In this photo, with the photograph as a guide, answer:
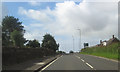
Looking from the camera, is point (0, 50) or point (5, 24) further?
point (5, 24)

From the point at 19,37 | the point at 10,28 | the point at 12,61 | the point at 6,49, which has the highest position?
the point at 10,28

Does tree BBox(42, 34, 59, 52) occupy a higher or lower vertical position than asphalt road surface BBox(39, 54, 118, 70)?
higher

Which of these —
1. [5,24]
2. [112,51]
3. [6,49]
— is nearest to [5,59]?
[6,49]

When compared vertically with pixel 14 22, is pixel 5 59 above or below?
below

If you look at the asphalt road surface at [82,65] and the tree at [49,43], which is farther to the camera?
the tree at [49,43]

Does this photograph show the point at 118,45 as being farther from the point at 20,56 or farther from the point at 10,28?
the point at 10,28

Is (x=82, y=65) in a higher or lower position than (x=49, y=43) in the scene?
lower

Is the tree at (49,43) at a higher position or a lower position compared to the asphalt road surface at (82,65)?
higher

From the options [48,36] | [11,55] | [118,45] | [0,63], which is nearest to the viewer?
[0,63]

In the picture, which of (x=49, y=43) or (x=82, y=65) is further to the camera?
(x=49, y=43)

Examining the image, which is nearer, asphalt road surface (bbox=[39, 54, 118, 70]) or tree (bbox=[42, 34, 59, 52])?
asphalt road surface (bbox=[39, 54, 118, 70])

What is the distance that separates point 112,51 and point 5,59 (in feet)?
89.3

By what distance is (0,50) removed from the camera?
53.6 feet

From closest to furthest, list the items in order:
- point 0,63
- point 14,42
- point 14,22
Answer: point 0,63, point 14,42, point 14,22
